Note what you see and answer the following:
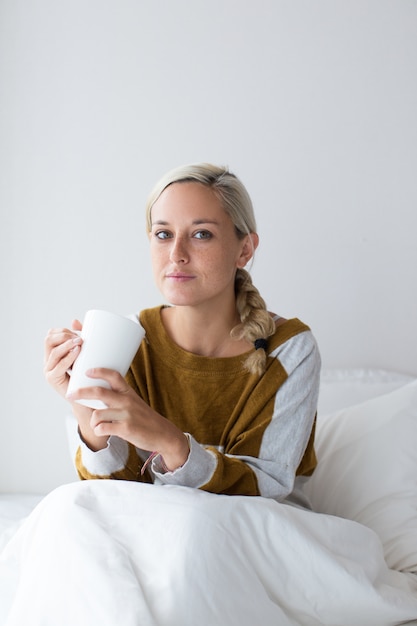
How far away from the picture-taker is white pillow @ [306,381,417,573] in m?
1.42

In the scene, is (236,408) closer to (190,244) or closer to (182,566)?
(190,244)

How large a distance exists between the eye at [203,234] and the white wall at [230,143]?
0.62 metres

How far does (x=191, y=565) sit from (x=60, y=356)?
37 centimetres

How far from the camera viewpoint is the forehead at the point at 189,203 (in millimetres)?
1361

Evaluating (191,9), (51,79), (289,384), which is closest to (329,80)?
(191,9)

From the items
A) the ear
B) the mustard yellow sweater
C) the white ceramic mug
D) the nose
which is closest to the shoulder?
the mustard yellow sweater

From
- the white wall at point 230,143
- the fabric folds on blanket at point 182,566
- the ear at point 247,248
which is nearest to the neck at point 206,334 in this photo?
the ear at point 247,248

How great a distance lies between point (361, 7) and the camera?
6.29ft

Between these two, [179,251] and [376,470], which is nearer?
[179,251]

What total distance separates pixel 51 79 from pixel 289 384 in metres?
1.13

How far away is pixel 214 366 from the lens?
57.1 inches

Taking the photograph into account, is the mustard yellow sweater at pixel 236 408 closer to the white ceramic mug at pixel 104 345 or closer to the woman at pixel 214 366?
the woman at pixel 214 366

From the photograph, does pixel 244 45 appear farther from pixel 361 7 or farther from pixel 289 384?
pixel 289 384

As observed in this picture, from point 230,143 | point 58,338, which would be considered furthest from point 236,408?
point 230,143
